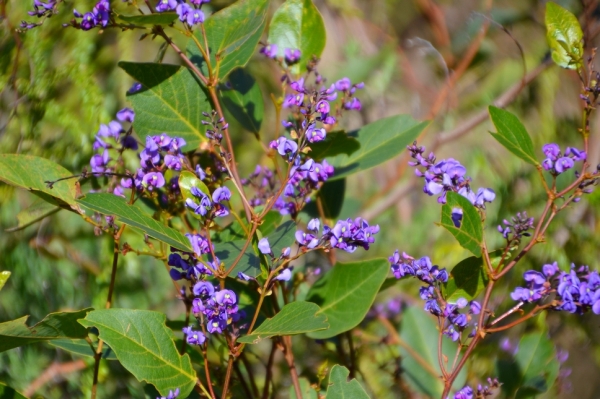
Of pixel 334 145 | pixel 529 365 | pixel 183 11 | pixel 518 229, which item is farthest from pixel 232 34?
pixel 529 365

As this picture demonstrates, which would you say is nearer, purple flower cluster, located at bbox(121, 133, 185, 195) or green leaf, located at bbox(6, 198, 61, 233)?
purple flower cluster, located at bbox(121, 133, 185, 195)

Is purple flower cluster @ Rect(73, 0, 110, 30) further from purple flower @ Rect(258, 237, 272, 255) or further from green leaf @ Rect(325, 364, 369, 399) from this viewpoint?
green leaf @ Rect(325, 364, 369, 399)

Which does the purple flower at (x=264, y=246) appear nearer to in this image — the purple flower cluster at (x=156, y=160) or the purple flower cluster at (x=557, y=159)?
the purple flower cluster at (x=156, y=160)

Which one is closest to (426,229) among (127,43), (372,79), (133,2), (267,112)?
(372,79)

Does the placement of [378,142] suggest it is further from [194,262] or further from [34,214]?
[34,214]

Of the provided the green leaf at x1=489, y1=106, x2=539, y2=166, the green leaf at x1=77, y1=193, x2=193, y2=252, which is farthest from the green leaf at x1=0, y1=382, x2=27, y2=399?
the green leaf at x1=489, y1=106, x2=539, y2=166

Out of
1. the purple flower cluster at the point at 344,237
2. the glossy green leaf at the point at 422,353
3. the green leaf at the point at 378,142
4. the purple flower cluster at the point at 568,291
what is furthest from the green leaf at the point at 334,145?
the glossy green leaf at the point at 422,353
